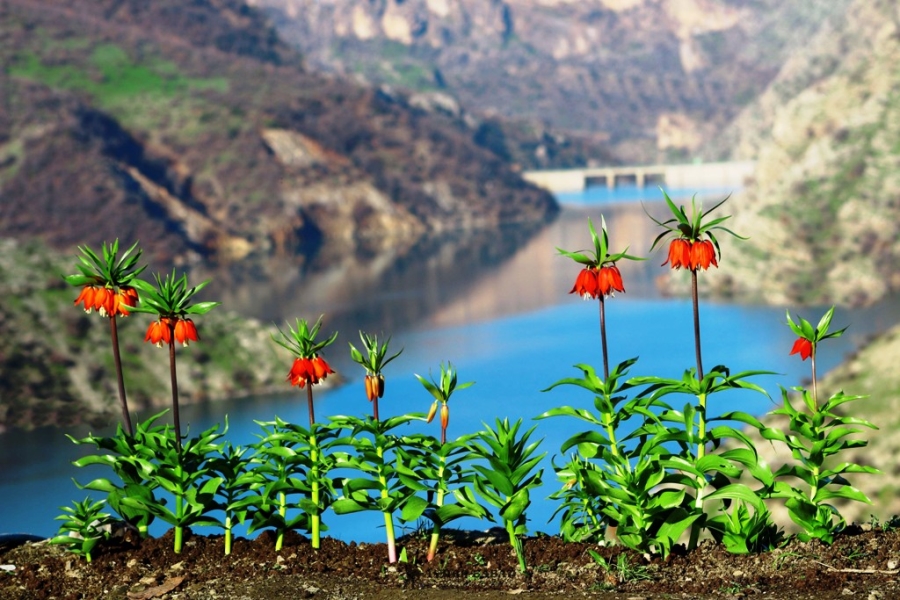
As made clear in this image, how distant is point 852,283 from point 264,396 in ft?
241

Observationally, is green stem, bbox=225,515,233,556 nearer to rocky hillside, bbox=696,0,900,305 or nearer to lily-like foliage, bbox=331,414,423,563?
lily-like foliage, bbox=331,414,423,563

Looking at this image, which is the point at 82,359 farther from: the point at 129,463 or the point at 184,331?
the point at 184,331

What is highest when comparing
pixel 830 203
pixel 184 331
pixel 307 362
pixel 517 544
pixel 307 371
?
pixel 830 203

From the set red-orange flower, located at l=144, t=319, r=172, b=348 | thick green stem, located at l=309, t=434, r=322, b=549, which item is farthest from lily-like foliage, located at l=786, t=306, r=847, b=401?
red-orange flower, located at l=144, t=319, r=172, b=348

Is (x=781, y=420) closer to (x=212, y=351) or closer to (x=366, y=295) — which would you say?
(x=212, y=351)

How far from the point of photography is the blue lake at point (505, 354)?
63.1 metres

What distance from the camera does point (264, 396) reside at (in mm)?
93062

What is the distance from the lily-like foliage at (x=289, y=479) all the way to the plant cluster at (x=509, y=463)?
2 cm

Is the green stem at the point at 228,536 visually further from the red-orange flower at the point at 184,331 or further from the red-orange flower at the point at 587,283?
the red-orange flower at the point at 587,283

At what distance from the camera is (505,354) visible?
10875cm

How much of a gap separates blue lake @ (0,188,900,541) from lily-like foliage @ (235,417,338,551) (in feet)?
89.9

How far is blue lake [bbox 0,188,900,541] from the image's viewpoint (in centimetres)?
6309

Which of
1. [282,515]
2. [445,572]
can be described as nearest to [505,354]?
[282,515]

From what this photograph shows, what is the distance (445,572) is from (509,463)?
1.39 metres
